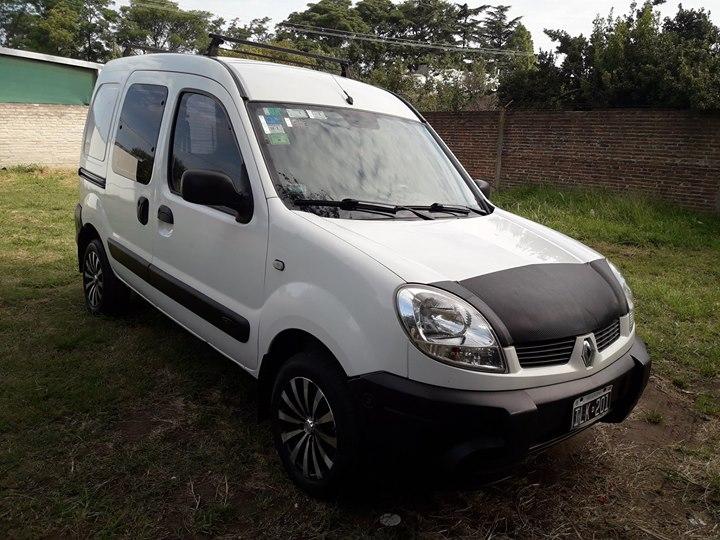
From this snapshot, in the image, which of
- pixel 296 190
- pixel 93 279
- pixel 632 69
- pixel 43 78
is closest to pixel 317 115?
pixel 296 190

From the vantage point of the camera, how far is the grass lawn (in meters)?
2.36

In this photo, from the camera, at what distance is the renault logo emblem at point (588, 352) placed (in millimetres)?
2219

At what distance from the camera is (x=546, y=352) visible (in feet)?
6.99

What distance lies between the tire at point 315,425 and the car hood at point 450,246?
0.50 m

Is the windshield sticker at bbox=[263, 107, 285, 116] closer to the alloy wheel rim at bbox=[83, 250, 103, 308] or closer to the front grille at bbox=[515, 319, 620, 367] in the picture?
the front grille at bbox=[515, 319, 620, 367]

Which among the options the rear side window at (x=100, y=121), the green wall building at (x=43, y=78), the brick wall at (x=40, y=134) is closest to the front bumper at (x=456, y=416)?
the rear side window at (x=100, y=121)

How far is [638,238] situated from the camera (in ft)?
26.7

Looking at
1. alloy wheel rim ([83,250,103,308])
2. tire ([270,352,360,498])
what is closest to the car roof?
tire ([270,352,360,498])

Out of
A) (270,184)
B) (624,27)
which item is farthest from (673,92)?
(270,184)

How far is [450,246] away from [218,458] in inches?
60.6

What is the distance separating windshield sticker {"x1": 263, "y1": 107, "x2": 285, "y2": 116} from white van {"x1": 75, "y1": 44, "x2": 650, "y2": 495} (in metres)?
0.01

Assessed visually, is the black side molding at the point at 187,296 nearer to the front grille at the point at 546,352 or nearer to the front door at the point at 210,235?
the front door at the point at 210,235

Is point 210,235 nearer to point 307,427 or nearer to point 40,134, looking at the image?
point 307,427

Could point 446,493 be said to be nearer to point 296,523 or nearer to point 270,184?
point 296,523
